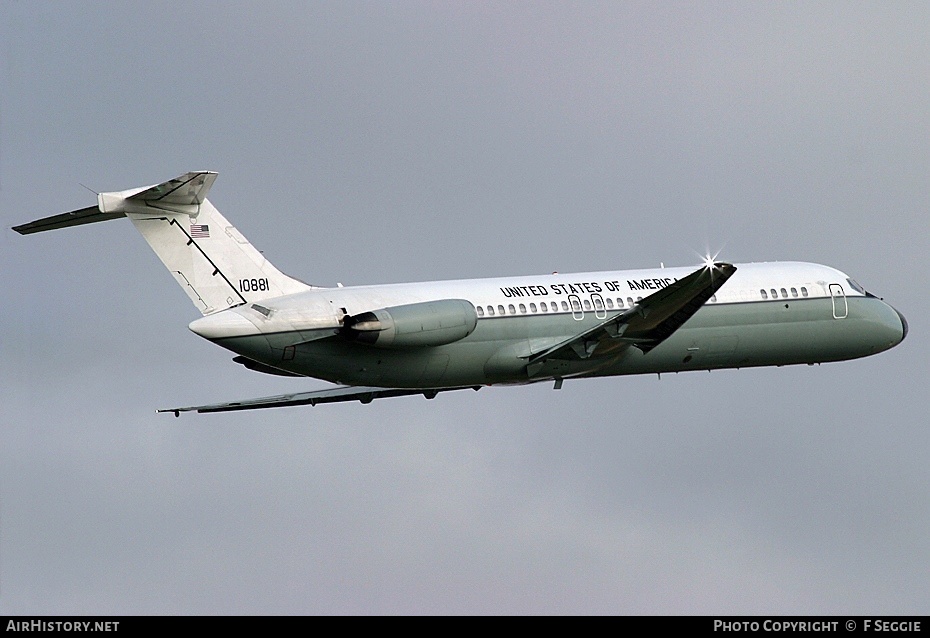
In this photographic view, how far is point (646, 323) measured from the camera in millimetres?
46531

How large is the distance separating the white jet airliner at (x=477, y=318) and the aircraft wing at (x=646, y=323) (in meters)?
0.05

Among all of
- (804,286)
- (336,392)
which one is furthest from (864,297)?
(336,392)

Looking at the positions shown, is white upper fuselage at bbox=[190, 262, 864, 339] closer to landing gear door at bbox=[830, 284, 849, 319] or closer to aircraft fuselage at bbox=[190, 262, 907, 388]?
aircraft fuselage at bbox=[190, 262, 907, 388]

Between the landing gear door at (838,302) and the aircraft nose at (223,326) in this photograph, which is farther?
the landing gear door at (838,302)

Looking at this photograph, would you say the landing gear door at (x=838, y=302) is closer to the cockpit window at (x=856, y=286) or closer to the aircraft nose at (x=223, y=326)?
the cockpit window at (x=856, y=286)

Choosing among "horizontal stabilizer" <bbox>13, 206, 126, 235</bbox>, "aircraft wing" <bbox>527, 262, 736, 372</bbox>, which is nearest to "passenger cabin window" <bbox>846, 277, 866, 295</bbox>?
"aircraft wing" <bbox>527, 262, 736, 372</bbox>

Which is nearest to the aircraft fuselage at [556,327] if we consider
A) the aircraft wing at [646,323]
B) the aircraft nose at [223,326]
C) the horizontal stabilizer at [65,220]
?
the aircraft nose at [223,326]

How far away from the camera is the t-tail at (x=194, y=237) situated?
43.6m

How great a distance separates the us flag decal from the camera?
147 feet

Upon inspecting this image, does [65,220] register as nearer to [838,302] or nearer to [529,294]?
[529,294]

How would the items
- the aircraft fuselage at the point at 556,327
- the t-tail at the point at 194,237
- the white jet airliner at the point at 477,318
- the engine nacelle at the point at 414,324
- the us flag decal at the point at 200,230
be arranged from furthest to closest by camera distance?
1. the us flag decal at the point at 200,230
2. the aircraft fuselage at the point at 556,327
3. the white jet airliner at the point at 477,318
4. the engine nacelle at the point at 414,324
5. the t-tail at the point at 194,237
